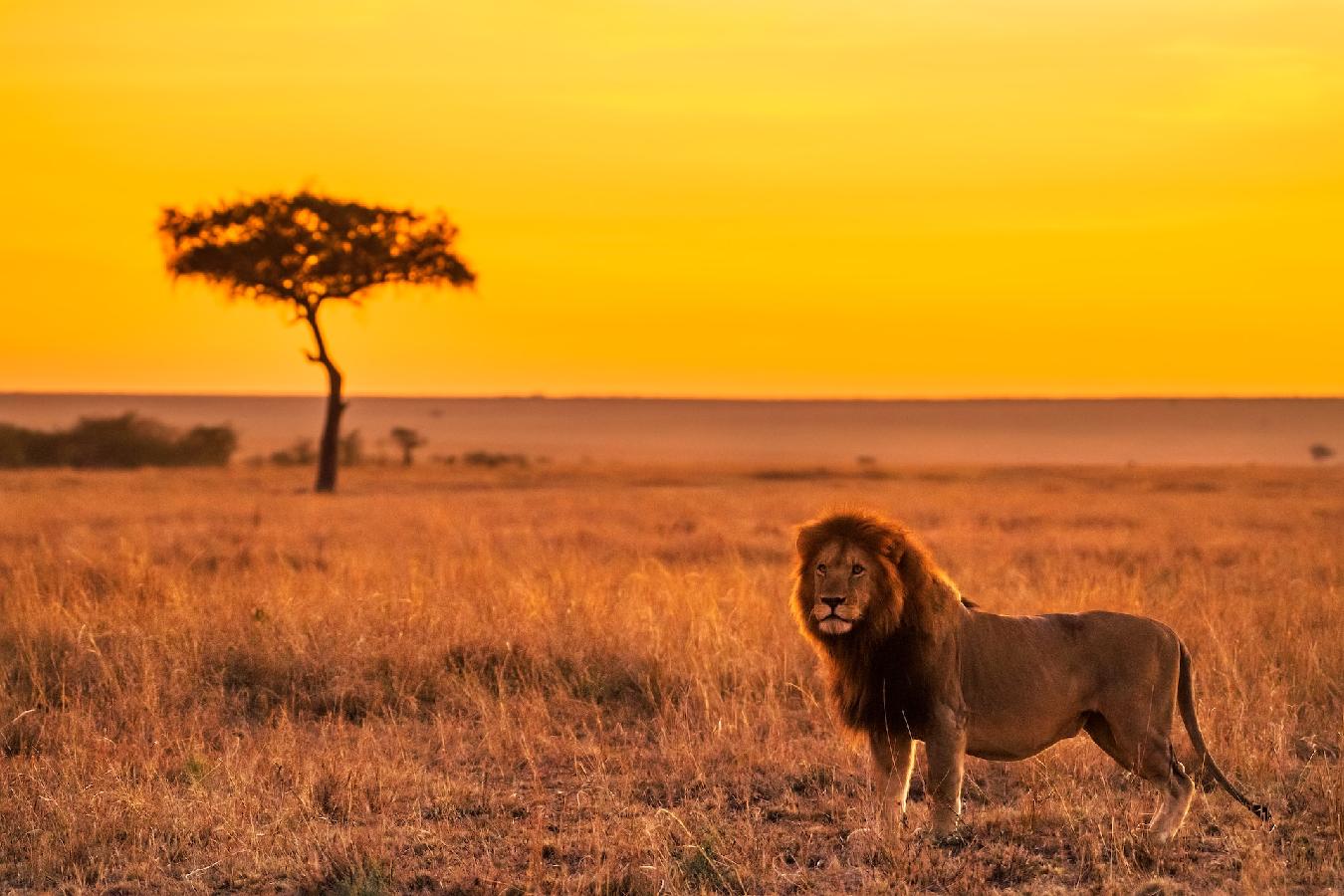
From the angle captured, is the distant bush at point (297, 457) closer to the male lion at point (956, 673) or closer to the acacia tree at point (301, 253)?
the acacia tree at point (301, 253)

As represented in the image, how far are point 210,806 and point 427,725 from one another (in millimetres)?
1996

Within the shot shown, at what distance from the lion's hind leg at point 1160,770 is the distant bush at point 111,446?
1751 inches

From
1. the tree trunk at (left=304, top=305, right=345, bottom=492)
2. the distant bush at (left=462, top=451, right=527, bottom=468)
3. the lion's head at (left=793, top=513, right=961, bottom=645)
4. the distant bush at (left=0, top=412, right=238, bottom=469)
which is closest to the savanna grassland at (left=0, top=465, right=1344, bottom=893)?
the lion's head at (left=793, top=513, right=961, bottom=645)

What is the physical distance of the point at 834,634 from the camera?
5.93 metres

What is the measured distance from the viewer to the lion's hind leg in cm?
611

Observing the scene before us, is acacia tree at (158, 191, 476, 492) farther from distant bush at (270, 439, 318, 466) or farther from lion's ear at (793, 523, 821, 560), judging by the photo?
lion's ear at (793, 523, 821, 560)

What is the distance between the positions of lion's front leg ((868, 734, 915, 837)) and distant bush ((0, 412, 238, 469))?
44.1m

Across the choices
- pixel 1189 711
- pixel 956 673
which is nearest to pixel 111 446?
pixel 956 673

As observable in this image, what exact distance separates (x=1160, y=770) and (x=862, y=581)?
4.86 feet

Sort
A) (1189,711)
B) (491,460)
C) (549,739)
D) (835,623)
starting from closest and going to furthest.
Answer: (835,623) → (1189,711) → (549,739) → (491,460)

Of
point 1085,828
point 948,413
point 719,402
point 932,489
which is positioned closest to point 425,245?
point 932,489

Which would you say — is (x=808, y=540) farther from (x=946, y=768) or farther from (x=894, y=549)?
(x=946, y=768)

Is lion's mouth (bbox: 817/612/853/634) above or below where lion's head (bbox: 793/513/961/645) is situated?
below

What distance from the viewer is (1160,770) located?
612cm
